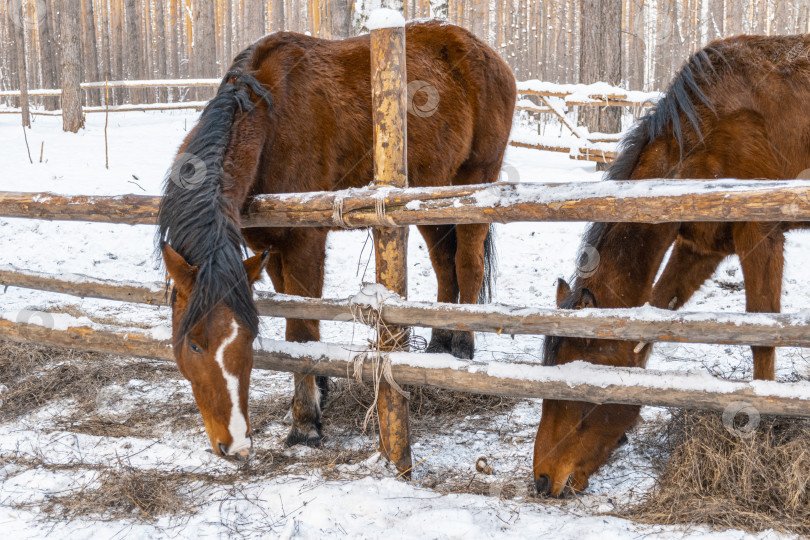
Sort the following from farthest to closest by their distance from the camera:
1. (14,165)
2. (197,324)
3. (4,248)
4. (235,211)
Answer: (14,165), (4,248), (235,211), (197,324)

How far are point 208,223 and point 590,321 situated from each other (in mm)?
1791

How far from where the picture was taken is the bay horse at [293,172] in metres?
2.52

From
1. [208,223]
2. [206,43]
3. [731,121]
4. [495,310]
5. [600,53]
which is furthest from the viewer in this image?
[206,43]

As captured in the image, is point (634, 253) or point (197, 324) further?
point (634, 253)

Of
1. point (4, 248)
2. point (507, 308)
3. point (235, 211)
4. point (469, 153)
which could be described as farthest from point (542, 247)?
point (4, 248)

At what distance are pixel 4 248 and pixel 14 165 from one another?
2958 mm

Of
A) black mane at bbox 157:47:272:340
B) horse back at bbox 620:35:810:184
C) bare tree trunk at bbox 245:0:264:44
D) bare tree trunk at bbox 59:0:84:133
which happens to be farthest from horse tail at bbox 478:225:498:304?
bare tree trunk at bbox 245:0:264:44

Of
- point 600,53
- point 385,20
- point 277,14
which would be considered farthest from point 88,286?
point 277,14

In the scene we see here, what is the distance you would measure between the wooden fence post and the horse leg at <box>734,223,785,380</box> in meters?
1.75

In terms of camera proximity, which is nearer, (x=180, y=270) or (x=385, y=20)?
(x=180, y=270)

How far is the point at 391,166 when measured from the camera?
3033 mm

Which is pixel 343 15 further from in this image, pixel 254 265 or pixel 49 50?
pixel 49 50

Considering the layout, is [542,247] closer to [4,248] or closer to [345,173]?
[345,173]

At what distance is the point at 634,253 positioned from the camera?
10.0ft
